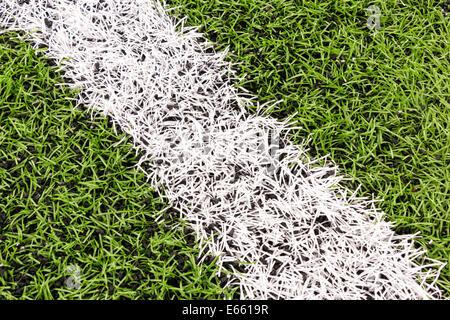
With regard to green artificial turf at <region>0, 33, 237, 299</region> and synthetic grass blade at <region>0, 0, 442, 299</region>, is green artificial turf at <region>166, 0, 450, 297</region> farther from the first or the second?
green artificial turf at <region>0, 33, 237, 299</region>

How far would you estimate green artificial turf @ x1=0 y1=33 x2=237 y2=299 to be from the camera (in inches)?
69.4

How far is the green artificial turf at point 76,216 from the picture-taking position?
1.76 m

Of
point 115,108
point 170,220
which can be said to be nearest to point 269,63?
point 115,108

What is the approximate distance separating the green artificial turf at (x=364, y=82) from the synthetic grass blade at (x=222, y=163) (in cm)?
12

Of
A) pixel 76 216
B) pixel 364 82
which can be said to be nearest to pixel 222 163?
pixel 76 216

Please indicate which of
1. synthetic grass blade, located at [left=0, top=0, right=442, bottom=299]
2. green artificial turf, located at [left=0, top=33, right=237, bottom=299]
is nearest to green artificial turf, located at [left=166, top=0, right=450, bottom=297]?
synthetic grass blade, located at [left=0, top=0, right=442, bottom=299]

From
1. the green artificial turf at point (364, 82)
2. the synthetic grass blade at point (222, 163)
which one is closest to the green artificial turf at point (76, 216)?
the synthetic grass blade at point (222, 163)

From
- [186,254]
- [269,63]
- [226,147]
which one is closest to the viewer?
[186,254]

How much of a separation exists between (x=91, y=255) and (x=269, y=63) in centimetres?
160

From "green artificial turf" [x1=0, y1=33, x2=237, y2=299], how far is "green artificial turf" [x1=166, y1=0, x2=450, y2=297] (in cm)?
98

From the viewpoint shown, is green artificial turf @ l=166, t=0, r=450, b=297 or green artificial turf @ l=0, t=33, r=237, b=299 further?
green artificial turf @ l=166, t=0, r=450, b=297

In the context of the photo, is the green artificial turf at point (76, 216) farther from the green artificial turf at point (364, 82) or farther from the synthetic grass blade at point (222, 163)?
the green artificial turf at point (364, 82)

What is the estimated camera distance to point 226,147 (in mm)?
1985
